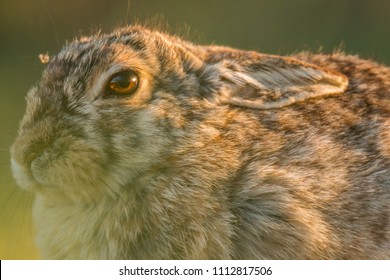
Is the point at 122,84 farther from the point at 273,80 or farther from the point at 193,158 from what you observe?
the point at 273,80

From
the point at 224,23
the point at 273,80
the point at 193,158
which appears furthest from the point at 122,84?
the point at 224,23

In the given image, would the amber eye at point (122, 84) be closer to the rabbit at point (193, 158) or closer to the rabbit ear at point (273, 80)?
the rabbit at point (193, 158)

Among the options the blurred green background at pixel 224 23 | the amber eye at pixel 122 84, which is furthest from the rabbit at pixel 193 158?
the blurred green background at pixel 224 23

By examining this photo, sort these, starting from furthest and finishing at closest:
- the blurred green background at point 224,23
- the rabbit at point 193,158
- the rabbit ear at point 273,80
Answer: the blurred green background at point 224,23 → the rabbit ear at point 273,80 → the rabbit at point 193,158

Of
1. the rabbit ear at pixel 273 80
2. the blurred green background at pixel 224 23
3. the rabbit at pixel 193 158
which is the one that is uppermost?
the blurred green background at pixel 224 23

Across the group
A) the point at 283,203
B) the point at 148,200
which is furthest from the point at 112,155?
the point at 283,203

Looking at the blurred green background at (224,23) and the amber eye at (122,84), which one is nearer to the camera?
the amber eye at (122,84)
